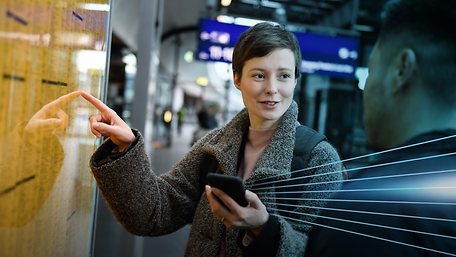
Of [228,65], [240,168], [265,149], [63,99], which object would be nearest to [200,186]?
[240,168]

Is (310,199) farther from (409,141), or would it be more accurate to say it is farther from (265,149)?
(409,141)

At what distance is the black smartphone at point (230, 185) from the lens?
2.07 feet

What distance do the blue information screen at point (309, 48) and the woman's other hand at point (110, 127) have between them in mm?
2428

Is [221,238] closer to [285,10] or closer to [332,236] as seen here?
[332,236]

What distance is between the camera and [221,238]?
3.15 feet

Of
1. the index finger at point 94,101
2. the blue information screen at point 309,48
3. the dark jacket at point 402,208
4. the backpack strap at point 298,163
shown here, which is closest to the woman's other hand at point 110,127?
the index finger at point 94,101

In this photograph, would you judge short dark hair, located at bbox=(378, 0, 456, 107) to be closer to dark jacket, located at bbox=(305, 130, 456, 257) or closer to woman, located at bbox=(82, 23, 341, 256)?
dark jacket, located at bbox=(305, 130, 456, 257)

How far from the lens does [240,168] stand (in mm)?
1017

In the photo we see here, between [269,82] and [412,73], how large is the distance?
23.1 inches

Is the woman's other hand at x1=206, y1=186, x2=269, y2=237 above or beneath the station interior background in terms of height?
beneath

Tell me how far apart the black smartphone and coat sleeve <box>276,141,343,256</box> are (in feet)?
0.58

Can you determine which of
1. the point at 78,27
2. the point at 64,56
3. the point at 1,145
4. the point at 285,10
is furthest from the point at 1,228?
the point at 285,10

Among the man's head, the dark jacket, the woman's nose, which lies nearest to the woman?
the woman's nose

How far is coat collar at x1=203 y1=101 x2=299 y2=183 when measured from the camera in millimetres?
859
